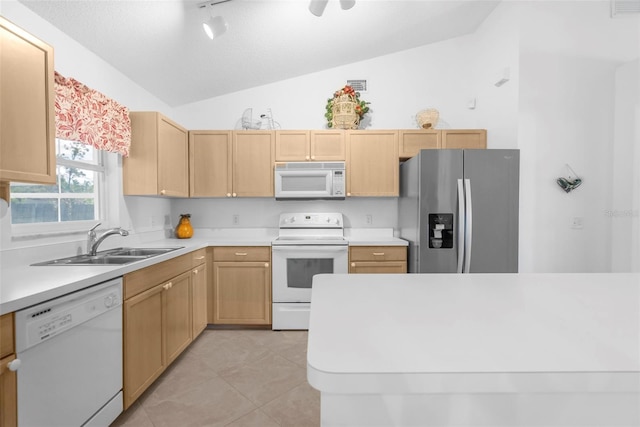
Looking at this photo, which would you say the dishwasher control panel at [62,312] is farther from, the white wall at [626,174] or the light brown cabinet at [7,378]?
the white wall at [626,174]

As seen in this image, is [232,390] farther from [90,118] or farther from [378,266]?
[90,118]

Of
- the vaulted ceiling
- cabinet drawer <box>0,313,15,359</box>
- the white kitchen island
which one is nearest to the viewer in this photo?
the white kitchen island

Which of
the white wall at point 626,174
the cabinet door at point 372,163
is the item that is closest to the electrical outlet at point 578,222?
the white wall at point 626,174

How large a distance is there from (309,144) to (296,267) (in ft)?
4.27

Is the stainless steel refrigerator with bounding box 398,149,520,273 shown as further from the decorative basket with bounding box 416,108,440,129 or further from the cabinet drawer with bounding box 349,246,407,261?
the decorative basket with bounding box 416,108,440,129

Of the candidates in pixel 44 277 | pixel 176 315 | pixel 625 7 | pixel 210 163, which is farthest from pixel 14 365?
pixel 625 7

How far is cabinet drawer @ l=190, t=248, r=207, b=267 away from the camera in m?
2.57

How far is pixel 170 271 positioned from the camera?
2.16 meters

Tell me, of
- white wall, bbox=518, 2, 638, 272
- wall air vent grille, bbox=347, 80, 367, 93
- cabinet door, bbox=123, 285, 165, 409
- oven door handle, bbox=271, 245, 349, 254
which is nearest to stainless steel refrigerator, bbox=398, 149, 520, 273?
white wall, bbox=518, 2, 638, 272

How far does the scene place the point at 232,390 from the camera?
1.99 meters

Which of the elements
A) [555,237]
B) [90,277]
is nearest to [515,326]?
[90,277]

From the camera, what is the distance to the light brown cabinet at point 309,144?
319 cm

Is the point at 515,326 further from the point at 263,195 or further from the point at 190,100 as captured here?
the point at 190,100

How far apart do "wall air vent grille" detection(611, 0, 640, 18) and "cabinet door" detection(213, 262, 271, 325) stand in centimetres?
386
